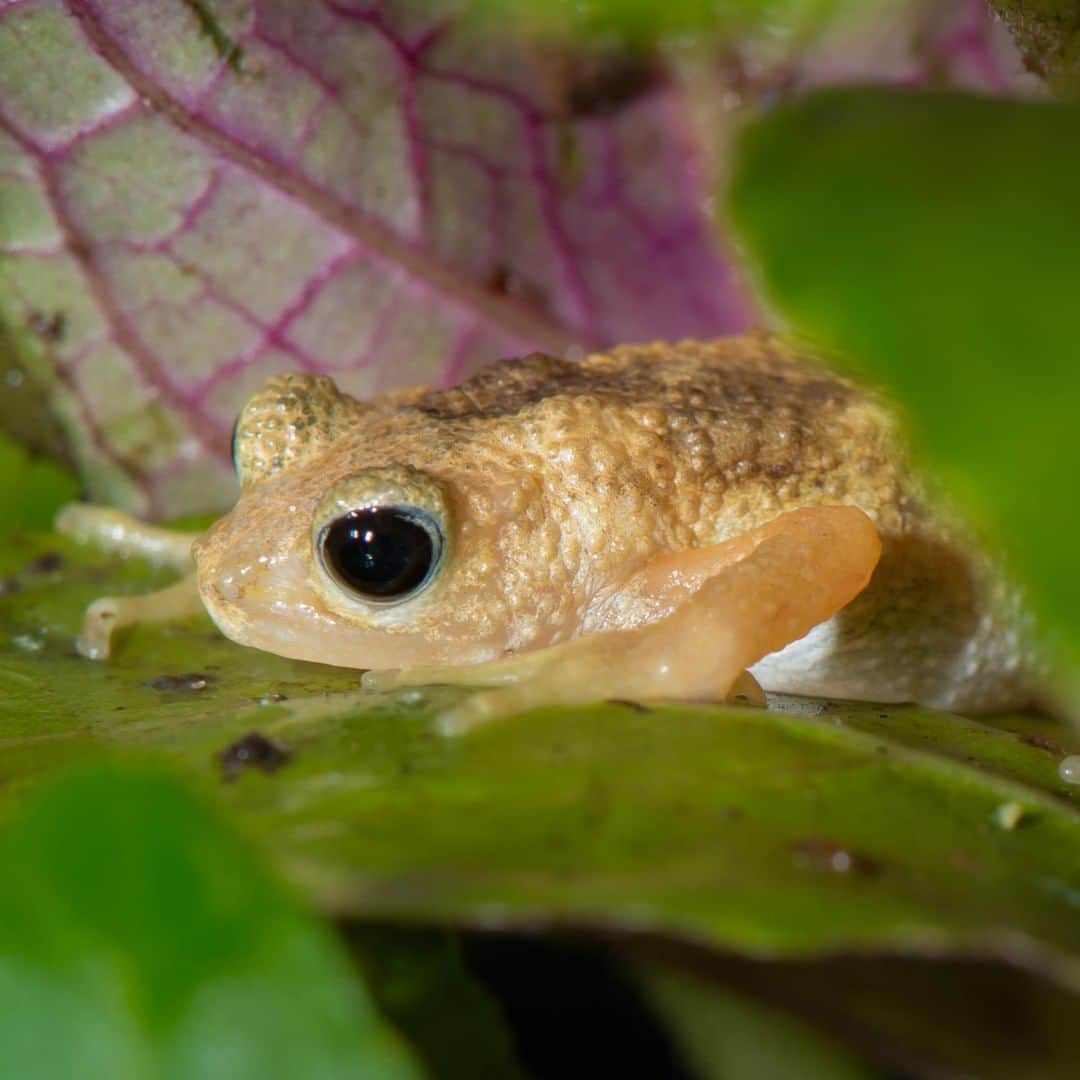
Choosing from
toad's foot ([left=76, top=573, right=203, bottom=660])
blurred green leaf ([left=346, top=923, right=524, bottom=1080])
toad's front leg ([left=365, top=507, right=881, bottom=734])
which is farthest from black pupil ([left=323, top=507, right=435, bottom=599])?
blurred green leaf ([left=346, top=923, right=524, bottom=1080])

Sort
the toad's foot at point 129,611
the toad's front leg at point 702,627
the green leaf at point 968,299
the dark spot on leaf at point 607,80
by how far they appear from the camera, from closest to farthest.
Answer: the green leaf at point 968,299 → the toad's front leg at point 702,627 → the toad's foot at point 129,611 → the dark spot on leaf at point 607,80

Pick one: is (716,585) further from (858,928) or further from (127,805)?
(127,805)

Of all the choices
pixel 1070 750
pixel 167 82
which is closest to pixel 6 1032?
pixel 1070 750

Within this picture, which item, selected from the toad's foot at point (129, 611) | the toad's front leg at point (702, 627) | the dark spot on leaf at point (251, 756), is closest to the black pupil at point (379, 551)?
the toad's front leg at point (702, 627)

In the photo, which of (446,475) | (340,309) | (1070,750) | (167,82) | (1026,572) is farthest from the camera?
(340,309)

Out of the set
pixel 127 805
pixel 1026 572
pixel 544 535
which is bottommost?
pixel 127 805

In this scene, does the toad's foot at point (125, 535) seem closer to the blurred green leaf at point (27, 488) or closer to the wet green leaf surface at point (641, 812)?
the blurred green leaf at point (27, 488)
